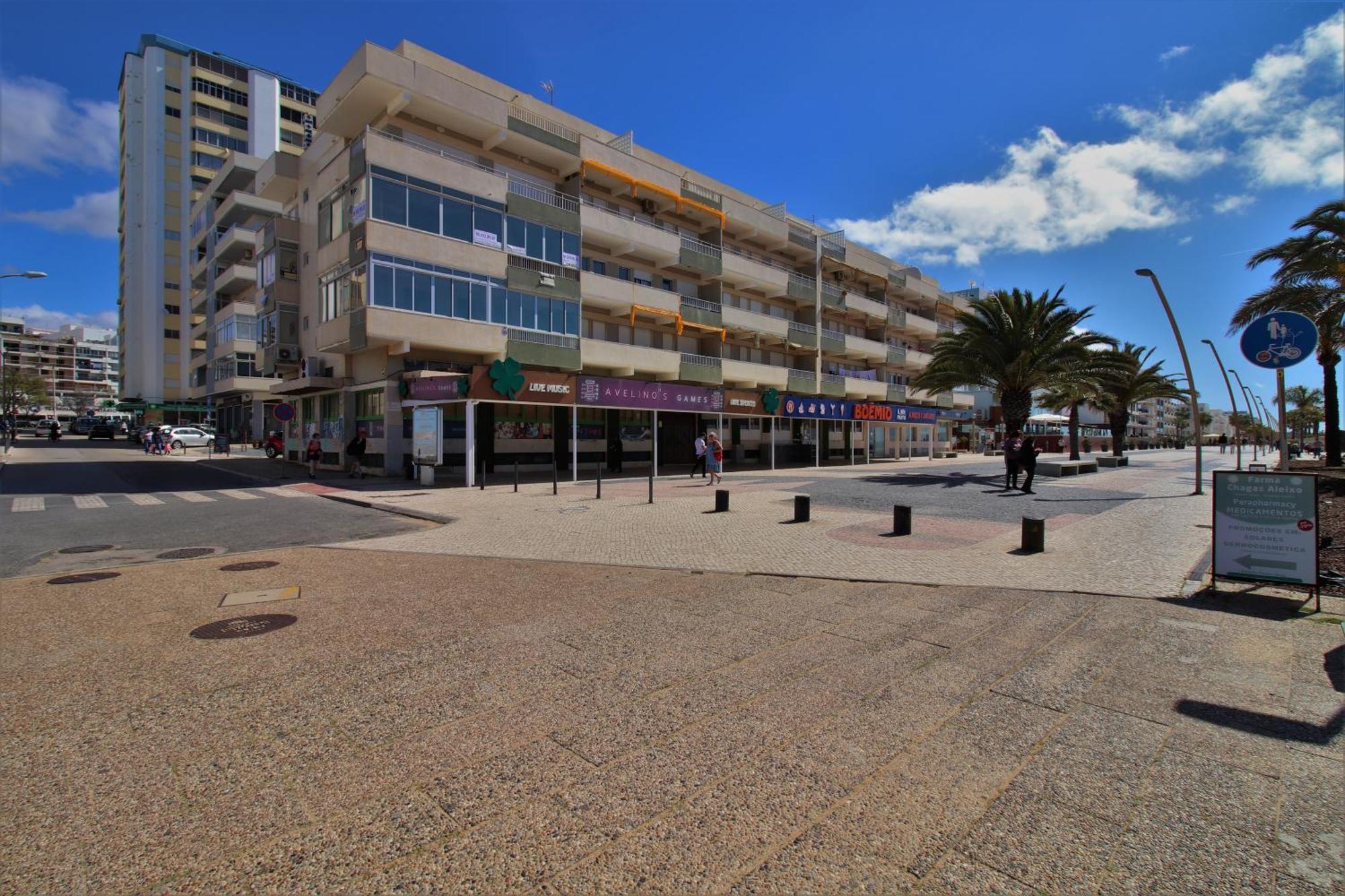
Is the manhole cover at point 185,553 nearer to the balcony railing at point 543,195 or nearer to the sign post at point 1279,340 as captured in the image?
the sign post at point 1279,340

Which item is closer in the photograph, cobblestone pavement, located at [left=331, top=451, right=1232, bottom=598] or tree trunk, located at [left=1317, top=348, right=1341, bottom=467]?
cobblestone pavement, located at [left=331, top=451, right=1232, bottom=598]

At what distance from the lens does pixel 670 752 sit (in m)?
3.33

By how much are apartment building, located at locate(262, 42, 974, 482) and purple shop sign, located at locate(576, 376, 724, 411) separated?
0.07 m

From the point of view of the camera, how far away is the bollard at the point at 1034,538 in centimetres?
945

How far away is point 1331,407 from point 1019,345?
400 inches

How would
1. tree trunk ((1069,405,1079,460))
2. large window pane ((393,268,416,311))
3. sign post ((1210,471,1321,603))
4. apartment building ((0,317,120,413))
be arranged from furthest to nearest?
apartment building ((0,317,120,413)), tree trunk ((1069,405,1079,460)), large window pane ((393,268,416,311)), sign post ((1210,471,1321,603))

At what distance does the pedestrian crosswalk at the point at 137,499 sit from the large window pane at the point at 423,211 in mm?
10275

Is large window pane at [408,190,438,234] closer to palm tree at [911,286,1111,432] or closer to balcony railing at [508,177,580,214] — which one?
balcony railing at [508,177,580,214]

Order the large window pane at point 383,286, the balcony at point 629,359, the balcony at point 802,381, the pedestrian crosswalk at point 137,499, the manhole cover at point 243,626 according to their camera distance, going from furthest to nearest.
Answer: the balcony at point 802,381, the balcony at point 629,359, the large window pane at point 383,286, the pedestrian crosswalk at point 137,499, the manhole cover at point 243,626

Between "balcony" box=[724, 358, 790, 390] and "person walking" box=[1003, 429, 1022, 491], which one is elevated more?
"balcony" box=[724, 358, 790, 390]

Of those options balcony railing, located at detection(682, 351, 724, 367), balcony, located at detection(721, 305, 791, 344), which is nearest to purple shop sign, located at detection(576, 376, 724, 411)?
balcony railing, located at detection(682, 351, 724, 367)

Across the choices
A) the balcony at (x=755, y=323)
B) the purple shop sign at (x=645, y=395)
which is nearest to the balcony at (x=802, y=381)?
the balcony at (x=755, y=323)

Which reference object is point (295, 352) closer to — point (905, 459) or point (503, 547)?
point (503, 547)

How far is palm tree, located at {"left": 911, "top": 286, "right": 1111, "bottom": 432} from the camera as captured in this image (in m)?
24.1
